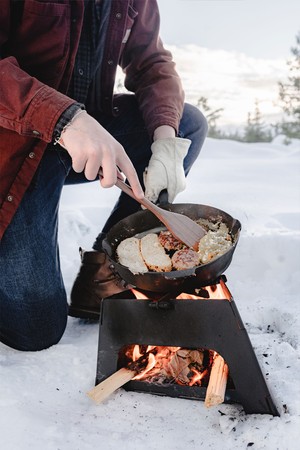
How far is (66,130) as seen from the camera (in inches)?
59.0

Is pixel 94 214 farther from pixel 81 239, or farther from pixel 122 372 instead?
pixel 122 372

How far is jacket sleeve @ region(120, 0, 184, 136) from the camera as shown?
2213 millimetres

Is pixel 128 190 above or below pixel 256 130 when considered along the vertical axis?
above

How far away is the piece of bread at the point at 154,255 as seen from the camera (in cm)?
163

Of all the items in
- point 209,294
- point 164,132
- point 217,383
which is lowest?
point 217,383

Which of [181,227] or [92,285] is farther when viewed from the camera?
[92,285]

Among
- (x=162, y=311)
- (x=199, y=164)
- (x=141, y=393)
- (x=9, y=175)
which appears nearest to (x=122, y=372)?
(x=141, y=393)

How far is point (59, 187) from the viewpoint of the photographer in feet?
6.82

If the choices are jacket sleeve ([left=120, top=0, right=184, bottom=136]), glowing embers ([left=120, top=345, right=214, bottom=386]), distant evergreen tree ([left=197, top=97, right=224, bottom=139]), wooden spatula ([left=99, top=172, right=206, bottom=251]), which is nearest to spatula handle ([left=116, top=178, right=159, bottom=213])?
wooden spatula ([left=99, top=172, right=206, bottom=251])

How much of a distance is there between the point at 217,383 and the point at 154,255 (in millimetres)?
491

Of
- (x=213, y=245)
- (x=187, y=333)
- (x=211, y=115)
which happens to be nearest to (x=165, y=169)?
(x=213, y=245)

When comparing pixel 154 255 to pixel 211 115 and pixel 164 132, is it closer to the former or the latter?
pixel 164 132

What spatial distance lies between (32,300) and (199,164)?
3.77 metres

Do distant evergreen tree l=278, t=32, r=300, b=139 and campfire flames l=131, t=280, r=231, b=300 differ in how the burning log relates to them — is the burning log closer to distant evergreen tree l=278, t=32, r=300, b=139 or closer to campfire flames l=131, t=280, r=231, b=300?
campfire flames l=131, t=280, r=231, b=300
